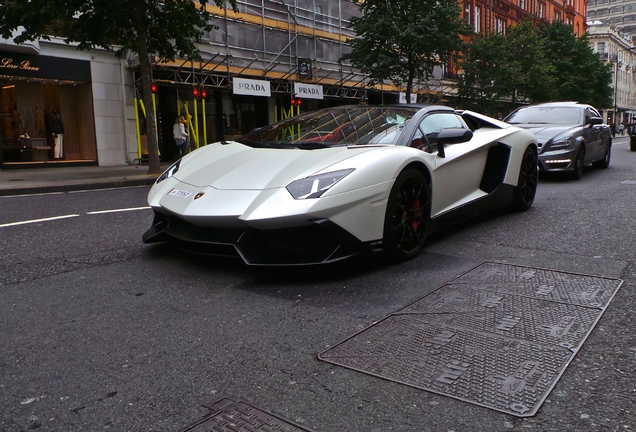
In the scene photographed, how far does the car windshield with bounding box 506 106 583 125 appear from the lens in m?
11.1

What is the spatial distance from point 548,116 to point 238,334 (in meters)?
10.1

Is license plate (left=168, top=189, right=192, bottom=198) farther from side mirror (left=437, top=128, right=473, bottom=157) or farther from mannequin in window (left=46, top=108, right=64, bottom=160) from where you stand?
mannequin in window (left=46, top=108, right=64, bottom=160)

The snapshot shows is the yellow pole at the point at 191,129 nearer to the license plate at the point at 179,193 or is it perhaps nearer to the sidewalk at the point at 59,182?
the sidewalk at the point at 59,182

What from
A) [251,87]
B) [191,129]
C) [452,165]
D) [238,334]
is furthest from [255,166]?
[251,87]

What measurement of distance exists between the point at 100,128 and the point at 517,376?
18486 mm

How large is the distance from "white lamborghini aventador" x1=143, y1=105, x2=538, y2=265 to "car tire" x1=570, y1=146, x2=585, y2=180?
532 cm

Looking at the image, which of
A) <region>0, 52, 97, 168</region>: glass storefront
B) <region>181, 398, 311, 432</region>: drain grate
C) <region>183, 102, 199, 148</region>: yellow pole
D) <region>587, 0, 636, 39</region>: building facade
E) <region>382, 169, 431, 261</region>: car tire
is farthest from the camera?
<region>587, 0, 636, 39</region>: building facade

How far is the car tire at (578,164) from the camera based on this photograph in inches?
404

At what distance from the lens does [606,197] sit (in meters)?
7.86

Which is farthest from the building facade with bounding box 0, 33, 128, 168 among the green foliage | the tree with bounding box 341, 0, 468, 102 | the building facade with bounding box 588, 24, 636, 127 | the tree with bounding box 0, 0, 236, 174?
the building facade with bounding box 588, 24, 636, 127

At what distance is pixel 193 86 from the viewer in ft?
66.1

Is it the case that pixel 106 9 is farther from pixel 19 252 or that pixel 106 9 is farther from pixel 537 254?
pixel 537 254

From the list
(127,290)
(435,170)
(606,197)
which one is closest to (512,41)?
(606,197)

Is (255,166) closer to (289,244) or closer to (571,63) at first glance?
(289,244)
